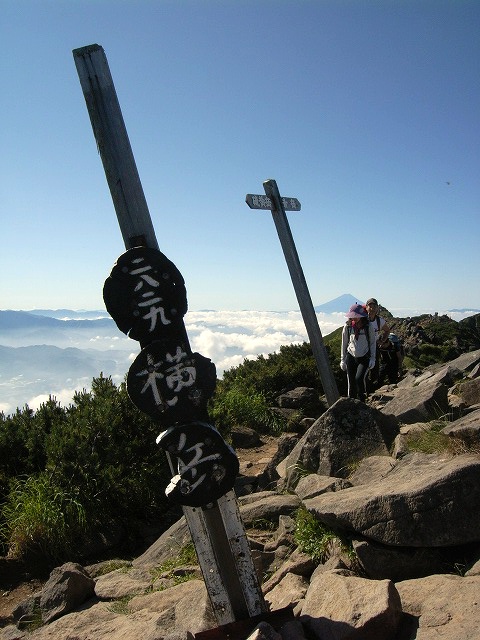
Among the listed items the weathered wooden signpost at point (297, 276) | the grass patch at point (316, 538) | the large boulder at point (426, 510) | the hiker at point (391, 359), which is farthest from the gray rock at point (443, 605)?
the hiker at point (391, 359)

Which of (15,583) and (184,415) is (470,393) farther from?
(15,583)

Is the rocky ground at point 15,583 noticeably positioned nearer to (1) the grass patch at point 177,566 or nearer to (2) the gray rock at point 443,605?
(1) the grass patch at point 177,566

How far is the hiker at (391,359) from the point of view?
12344 mm

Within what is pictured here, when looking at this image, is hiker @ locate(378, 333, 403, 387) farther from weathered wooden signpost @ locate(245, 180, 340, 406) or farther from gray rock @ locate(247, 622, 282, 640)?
gray rock @ locate(247, 622, 282, 640)

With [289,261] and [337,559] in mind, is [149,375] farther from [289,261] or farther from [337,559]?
[289,261]

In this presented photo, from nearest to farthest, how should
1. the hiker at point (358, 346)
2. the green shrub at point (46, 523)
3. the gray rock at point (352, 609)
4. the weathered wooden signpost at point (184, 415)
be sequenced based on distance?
the gray rock at point (352, 609) → the weathered wooden signpost at point (184, 415) → the green shrub at point (46, 523) → the hiker at point (358, 346)

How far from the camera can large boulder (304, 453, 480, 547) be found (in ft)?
11.5

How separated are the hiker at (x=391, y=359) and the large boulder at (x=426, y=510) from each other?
28.5ft

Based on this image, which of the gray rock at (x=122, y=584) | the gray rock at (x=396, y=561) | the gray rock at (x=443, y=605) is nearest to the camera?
the gray rock at (x=443, y=605)

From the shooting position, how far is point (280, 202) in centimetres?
845

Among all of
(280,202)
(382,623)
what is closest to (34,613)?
(382,623)

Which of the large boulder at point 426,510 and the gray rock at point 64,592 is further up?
the large boulder at point 426,510

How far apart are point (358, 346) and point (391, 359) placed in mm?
3850

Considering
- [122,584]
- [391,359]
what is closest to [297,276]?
[391,359]
